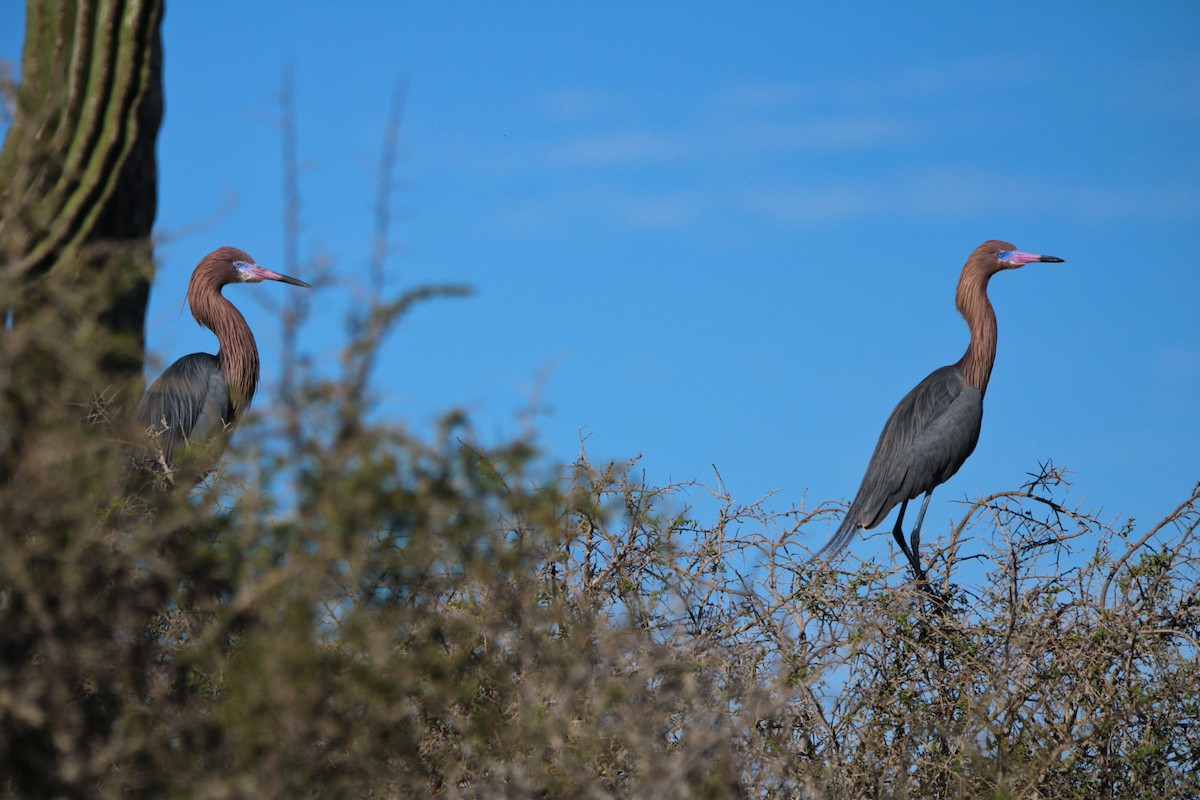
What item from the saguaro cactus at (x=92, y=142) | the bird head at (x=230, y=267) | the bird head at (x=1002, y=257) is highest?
the bird head at (x=1002, y=257)

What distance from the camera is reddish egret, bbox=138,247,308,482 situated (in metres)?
9.23

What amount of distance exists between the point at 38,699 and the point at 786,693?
1941 millimetres

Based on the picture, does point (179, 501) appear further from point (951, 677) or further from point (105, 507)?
point (951, 677)

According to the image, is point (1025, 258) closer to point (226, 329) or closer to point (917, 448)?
point (917, 448)

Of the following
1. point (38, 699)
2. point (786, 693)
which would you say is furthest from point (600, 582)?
point (38, 699)

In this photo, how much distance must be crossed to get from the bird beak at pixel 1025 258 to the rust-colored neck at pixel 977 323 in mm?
206

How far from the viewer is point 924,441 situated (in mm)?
10062

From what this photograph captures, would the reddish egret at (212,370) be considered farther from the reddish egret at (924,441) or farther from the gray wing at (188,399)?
the reddish egret at (924,441)

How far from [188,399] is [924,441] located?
553cm

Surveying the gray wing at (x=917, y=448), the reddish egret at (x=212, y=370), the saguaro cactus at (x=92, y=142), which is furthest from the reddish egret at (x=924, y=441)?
the saguaro cactus at (x=92, y=142)

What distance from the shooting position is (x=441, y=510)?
3.38 meters

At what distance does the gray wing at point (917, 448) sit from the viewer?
9898mm

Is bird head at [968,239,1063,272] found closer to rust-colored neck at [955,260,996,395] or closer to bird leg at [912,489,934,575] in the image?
rust-colored neck at [955,260,996,395]

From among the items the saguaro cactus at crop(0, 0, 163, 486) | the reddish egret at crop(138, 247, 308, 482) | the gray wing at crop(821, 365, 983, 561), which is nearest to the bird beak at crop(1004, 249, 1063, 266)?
the gray wing at crop(821, 365, 983, 561)
